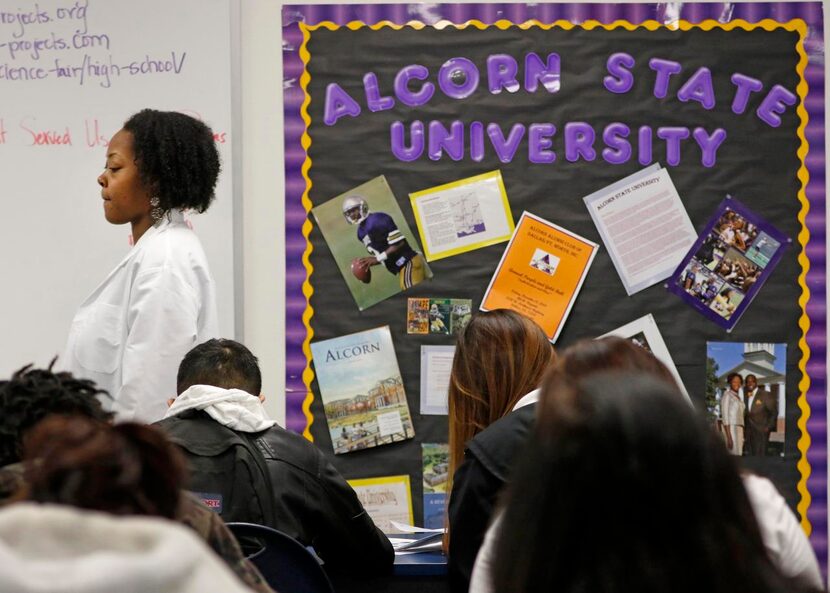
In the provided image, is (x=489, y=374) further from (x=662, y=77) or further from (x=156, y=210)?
(x=662, y=77)

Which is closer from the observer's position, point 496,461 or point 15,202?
point 496,461

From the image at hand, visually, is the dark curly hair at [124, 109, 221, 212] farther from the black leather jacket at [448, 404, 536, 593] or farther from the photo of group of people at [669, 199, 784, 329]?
the photo of group of people at [669, 199, 784, 329]

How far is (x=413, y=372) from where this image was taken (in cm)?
312

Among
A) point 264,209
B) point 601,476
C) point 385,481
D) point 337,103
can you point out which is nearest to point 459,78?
point 337,103

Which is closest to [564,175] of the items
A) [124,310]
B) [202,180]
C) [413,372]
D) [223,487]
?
[413,372]

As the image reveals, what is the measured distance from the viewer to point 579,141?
3115 mm

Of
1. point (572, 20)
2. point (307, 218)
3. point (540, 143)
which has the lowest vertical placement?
point (307, 218)

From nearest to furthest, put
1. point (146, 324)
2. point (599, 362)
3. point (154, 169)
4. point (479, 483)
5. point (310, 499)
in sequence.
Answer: point (599, 362) < point (479, 483) < point (310, 499) < point (146, 324) < point (154, 169)

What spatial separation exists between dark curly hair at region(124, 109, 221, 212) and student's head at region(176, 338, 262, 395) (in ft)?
1.77

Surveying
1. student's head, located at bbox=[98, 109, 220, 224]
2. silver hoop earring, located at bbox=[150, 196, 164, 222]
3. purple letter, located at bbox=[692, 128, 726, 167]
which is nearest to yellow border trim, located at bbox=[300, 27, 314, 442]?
student's head, located at bbox=[98, 109, 220, 224]

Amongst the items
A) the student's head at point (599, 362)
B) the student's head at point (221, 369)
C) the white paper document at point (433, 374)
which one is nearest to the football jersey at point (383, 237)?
the white paper document at point (433, 374)

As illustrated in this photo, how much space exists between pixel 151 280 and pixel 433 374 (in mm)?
993

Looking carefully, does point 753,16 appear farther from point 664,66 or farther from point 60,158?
point 60,158

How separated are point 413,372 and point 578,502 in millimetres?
2215
